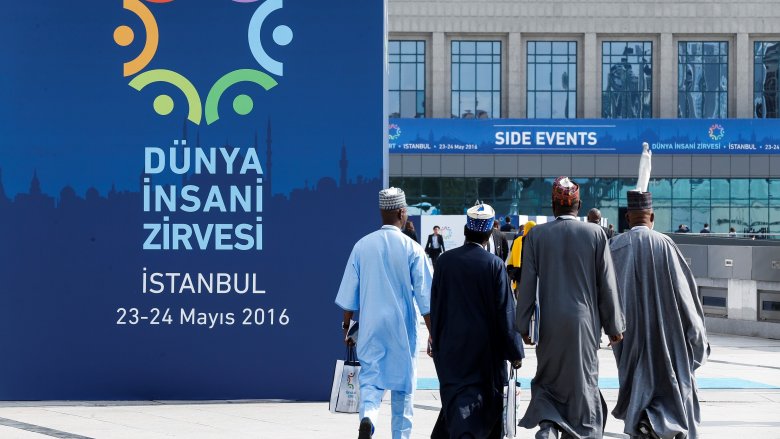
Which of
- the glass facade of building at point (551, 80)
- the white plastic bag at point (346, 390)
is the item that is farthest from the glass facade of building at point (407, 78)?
the white plastic bag at point (346, 390)

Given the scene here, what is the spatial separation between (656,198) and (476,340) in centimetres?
5507

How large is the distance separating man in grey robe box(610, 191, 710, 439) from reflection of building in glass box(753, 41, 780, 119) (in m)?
56.6

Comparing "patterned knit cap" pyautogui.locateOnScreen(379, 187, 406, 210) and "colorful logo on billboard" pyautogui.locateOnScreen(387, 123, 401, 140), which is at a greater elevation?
"colorful logo on billboard" pyautogui.locateOnScreen(387, 123, 401, 140)

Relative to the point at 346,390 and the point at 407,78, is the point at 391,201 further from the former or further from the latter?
the point at 407,78

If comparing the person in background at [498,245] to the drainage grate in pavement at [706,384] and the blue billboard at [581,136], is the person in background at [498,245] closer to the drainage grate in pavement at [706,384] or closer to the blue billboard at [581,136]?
the drainage grate in pavement at [706,384]

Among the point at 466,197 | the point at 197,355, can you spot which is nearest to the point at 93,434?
the point at 197,355

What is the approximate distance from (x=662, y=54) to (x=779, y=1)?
6441 millimetres

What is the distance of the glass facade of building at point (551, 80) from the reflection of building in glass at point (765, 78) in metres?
8.66

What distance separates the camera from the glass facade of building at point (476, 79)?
62.2 meters

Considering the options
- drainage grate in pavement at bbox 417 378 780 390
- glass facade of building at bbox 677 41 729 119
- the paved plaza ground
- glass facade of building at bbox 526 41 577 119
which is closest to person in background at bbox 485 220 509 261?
drainage grate in pavement at bbox 417 378 780 390

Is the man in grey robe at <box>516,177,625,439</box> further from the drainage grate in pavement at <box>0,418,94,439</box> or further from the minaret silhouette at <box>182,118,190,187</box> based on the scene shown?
the minaret silhouette at <box>182,118,190,187</box>

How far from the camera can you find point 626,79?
206ft

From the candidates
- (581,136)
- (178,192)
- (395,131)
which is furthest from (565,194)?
(581,136)

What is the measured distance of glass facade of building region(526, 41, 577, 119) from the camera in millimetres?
62188
